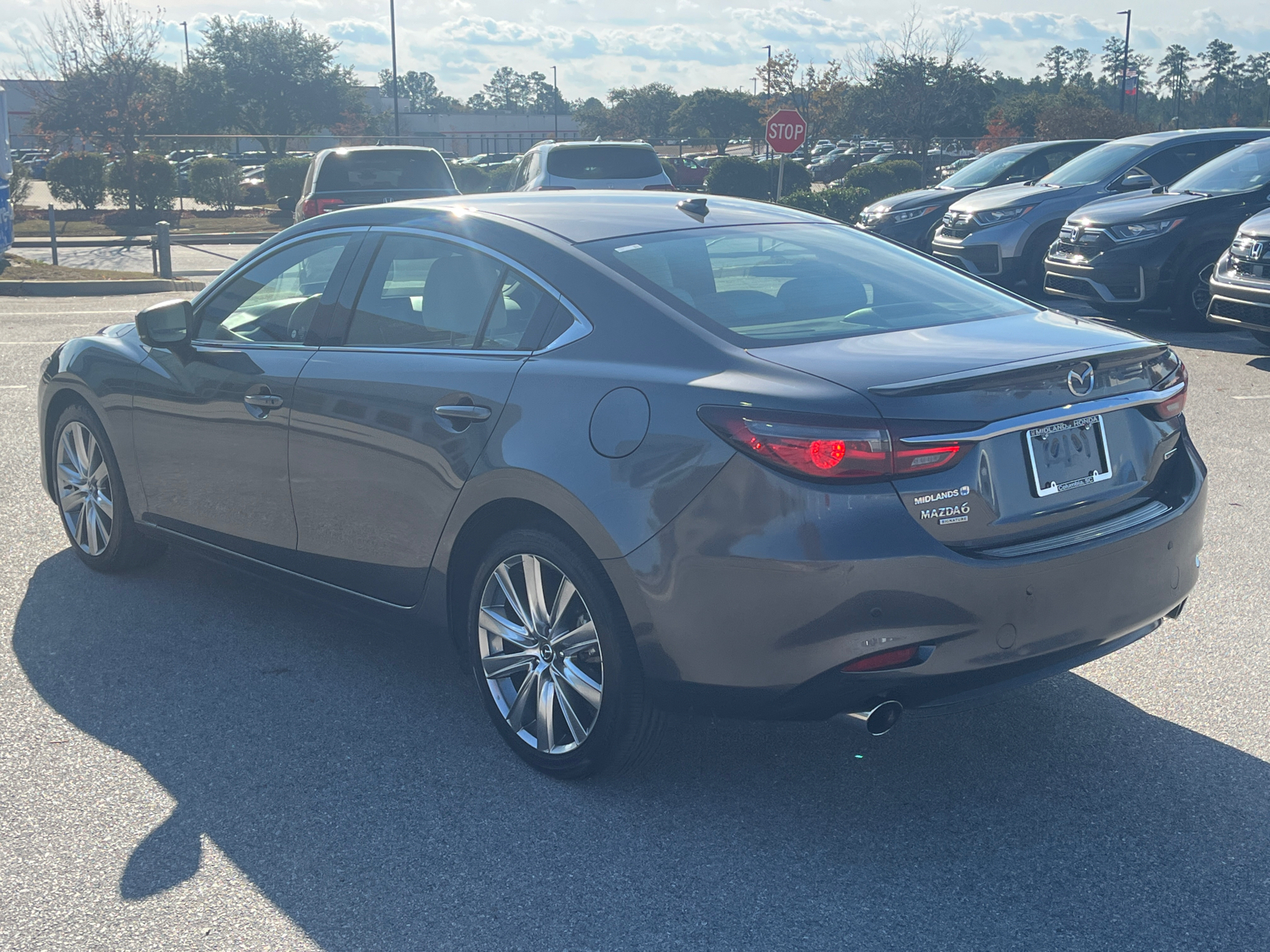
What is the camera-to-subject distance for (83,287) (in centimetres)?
1708

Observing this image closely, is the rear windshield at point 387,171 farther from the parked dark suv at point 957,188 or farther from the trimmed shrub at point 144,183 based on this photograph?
the trimmed shrub at point 144,183

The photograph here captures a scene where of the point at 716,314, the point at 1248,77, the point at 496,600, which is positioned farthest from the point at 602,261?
the point at 1248,77

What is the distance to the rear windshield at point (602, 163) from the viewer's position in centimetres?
1653

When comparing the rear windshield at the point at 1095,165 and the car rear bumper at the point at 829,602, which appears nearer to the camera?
the car rear bumper at the point at 829,602

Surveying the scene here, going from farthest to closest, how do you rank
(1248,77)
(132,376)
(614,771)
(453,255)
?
1. (1248,77)
2. (132,376)
3. (453,255)
4. (614,771)

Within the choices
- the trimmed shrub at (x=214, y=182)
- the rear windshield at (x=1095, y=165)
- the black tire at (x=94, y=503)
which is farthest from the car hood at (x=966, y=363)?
the trimmed shrub at (x=214, y=182)

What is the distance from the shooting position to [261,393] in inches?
177

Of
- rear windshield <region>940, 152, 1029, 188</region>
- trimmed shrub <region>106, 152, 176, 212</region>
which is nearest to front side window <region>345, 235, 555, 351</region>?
rear windshield <region>940, 152, 1029, 188</region>

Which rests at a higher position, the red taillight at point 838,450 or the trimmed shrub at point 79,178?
the trimmed shrub at point 79,178

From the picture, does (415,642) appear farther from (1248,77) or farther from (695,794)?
(1248,77)

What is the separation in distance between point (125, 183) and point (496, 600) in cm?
3149

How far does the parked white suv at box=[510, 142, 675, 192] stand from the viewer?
16.4 metres

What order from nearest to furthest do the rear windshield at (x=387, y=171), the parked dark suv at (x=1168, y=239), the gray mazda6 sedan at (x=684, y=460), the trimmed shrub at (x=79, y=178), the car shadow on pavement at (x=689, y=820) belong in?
the car shadow on pavement at (x=689, y=820)
the gray mazda6 sedan at (x=684, y=460)
the parked dark suv at (x=1168, y=239)
the rear windshield at (x=387, y=171)
the trimmed shrub at (x=79, y=178)

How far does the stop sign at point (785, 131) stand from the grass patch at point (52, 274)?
9887mm
